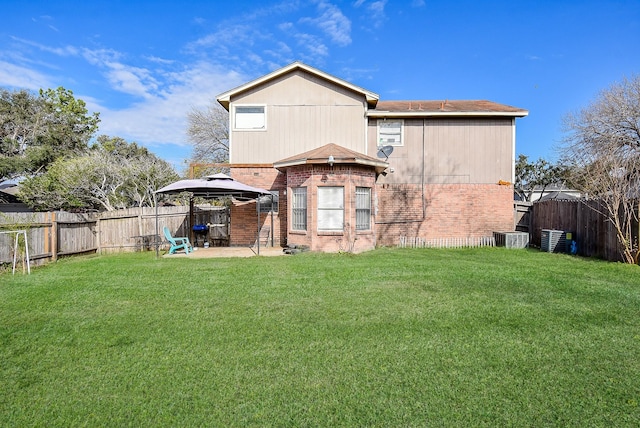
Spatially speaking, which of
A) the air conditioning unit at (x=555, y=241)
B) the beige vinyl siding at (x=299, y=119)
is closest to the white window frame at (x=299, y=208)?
the beige vinyl siding at (x=299, y=119)

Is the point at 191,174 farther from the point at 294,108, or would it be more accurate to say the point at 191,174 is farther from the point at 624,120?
the point at 624,120

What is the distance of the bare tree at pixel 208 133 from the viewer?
28.6 m

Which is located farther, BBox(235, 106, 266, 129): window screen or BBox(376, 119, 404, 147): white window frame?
BBox(376, 119, 404, 147): white window frame

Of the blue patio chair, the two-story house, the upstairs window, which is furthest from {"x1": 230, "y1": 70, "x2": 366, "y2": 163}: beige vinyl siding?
the blue patio chair

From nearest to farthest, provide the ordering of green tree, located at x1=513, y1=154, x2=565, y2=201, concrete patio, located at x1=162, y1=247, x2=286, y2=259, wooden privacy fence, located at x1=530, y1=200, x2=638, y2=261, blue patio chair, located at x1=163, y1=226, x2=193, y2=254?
wooden privacy fence, located at x1=530, y1=200, x2=638, y2=261 < concrete patio, located at x1=162, y1=247, x2=286, y2=259 < blue patio chair, located at x1=163, y1=226, x2=193, y2=254 < green tree, located at x1=513, y1=154, x2=565, y2=201

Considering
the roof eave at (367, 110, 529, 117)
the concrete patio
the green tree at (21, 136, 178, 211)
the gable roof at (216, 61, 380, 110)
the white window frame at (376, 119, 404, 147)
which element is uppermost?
the gable roof at (216, 61, 380, 110)

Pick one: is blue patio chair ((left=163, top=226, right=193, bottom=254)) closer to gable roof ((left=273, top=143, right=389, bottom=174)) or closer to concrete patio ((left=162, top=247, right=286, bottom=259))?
concrete patio ((left=162, top=247, right=286, bottom=259))

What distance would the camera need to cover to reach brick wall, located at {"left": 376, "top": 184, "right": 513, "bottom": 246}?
13.7 m

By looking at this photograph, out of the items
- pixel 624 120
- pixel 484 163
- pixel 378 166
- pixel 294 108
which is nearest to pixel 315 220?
pixel 378 166

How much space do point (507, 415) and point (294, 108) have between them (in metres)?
12.3

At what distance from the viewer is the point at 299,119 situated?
1345cm

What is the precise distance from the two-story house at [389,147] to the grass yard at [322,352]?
661 centimetres

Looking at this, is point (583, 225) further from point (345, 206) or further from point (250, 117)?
point (250, 117)

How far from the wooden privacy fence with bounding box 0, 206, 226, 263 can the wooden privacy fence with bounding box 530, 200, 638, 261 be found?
1267 centimetres
